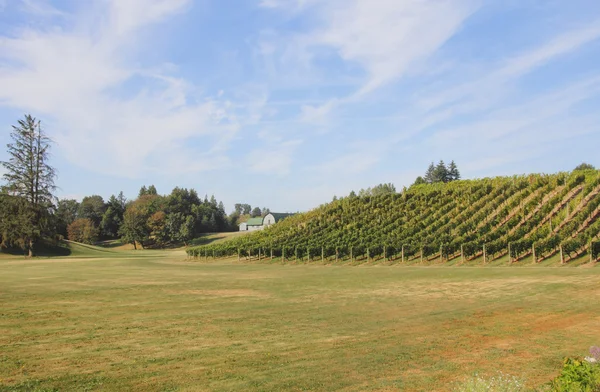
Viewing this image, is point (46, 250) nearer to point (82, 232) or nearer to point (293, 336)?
point (82, 232)

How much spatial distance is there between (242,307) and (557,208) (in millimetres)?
37464

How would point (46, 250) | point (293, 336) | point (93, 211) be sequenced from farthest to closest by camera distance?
point (93, 211), point (46, 250), point (293, 336)

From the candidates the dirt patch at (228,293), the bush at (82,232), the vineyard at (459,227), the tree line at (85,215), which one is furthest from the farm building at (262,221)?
the dirt patch at (228,293)

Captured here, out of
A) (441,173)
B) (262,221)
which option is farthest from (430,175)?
(262,221)

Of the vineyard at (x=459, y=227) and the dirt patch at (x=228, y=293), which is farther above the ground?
the vineyard at (x=459, y=227)

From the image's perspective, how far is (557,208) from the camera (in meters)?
42.2

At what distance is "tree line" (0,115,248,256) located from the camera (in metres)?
60.3

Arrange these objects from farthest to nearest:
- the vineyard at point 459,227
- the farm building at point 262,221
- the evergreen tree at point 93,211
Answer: the farm building at point 262,221
the evergreen tree at point 93,211
the vineyard at point 459,227

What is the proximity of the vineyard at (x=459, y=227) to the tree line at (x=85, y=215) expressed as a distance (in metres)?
23.2

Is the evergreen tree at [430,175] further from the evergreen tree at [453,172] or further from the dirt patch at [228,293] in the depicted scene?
the dirt patch at [228,293]

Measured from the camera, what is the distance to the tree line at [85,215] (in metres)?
60.3

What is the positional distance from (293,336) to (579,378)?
719 cm

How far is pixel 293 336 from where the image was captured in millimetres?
11828

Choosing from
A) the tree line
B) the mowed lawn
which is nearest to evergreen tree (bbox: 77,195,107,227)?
the tree line
